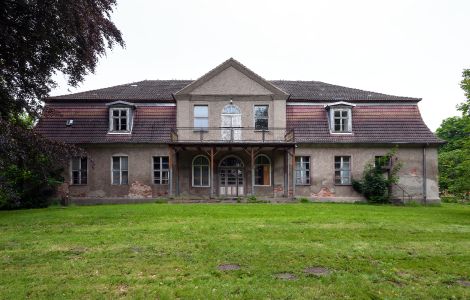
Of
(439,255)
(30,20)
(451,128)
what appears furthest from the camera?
(451,128)

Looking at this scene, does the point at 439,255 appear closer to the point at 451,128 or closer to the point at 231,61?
the point at 231,61

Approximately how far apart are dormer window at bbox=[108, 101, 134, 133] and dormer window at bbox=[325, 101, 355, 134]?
11817 mm

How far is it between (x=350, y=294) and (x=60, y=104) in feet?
69.5

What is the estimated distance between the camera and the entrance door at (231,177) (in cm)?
2125

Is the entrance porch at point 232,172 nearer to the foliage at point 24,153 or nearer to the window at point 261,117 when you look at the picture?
the window at point 261,117

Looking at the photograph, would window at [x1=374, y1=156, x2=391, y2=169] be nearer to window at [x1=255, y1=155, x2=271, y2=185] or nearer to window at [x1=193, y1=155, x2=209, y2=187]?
window at [x1=255, y1=155, x2=271, y2=185]

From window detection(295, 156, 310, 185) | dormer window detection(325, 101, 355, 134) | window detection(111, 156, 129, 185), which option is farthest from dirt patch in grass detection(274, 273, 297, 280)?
window detection(111, 156, 129, 185)

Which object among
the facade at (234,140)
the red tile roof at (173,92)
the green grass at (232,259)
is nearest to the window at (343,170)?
the facade at (234,140)

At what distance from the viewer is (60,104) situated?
21.8 meters

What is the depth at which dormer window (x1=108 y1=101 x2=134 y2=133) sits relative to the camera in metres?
21.3

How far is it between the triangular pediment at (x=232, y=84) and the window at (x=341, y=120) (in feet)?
12.0

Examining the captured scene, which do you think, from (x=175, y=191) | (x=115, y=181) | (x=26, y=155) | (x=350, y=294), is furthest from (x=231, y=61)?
(x=350, y=294)

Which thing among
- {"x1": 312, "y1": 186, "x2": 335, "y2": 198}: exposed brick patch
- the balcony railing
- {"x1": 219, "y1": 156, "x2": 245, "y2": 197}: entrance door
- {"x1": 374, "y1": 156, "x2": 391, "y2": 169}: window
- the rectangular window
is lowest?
{"x1": 312, "y1": 186, "x2": 335, "y2": 198}: exposed brick patch

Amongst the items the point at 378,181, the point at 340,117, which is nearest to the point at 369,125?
the point at 340,117
